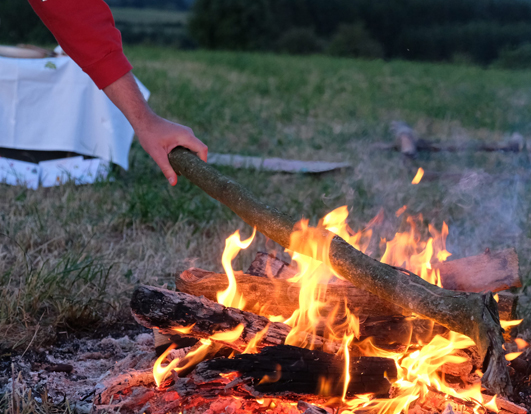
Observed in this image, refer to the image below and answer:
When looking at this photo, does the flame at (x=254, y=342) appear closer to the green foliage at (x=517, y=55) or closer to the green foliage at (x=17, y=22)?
the green foliage at (x=517, y=55)

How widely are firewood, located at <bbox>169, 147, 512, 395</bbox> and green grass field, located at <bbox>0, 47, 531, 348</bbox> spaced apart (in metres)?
0.94

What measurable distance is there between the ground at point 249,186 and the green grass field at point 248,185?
0.04ft

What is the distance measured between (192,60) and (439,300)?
581 inches

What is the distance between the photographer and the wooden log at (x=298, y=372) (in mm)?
1624

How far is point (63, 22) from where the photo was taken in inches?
68.8

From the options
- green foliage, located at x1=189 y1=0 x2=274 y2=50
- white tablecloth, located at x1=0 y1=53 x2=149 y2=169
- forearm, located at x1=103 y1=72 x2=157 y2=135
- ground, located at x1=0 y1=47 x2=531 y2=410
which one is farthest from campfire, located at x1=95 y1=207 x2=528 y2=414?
green foliage, located at x1=189 y1=0 x2=274 y2=50

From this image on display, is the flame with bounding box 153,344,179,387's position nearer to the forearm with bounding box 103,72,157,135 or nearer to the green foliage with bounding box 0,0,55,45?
the forearm with bounding box 103,72,157,135

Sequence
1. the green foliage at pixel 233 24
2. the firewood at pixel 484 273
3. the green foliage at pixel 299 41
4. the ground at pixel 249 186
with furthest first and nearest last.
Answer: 1. the green foliage at pixel 233 24
2. the green foliage at pixel 299 41
3. the ground at pixel 249 186
4. the firewood at pixel 484 273

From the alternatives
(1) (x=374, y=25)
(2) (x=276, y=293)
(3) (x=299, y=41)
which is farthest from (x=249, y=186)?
(3) (x=299, y=41)

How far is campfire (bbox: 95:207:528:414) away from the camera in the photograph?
1.64m

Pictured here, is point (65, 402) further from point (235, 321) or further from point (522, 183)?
point (522, 183)

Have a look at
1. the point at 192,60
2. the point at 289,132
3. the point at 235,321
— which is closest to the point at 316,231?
the point at 235,321

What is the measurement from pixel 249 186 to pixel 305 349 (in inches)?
113

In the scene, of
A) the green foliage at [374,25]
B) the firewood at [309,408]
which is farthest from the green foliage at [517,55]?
the firewood at [309,408]
